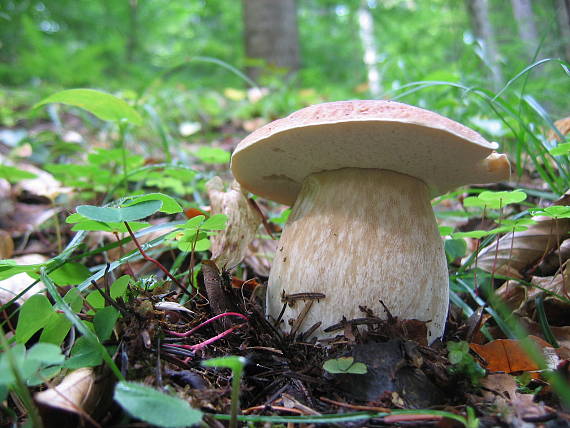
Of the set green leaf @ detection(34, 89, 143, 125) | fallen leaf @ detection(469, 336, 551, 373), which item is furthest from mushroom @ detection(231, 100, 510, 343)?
green leaf @ detection(34, 89, 143, 125)

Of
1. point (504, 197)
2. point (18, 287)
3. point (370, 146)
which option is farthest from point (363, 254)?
point (18, 287)

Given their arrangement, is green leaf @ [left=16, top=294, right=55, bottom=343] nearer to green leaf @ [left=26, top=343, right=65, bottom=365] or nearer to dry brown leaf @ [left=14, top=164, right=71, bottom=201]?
green leaf @ [left=26, top=343, right=65, bottom=365]

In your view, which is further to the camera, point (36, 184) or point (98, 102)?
point (36, 184)

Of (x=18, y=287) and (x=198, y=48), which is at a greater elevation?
(x=198, y=48)

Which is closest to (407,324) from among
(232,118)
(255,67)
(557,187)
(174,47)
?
(557,187)

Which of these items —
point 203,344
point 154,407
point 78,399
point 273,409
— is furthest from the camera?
point 203,344

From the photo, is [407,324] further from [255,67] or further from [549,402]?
[255,67]

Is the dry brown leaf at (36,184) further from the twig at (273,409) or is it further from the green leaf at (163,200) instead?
the twig at (273,409)

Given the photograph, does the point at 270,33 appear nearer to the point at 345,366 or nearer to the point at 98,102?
the point at 98,102
